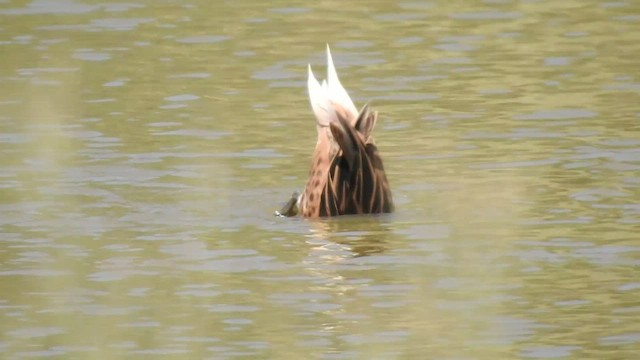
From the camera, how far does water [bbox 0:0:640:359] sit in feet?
32.2

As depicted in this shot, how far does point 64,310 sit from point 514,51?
7912mm

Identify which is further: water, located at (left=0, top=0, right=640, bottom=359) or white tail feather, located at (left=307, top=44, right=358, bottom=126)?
white tail feather, located at (left=307, top=44, right=358, bottom=126)

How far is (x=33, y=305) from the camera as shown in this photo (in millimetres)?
10344

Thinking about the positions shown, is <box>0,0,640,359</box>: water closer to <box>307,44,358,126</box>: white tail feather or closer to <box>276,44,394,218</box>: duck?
<box>276,44,394,218</box>: duck

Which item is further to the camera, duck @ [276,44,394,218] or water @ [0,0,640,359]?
duck @ [276,44,394,218]

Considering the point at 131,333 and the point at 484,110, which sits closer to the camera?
the point at 131,333

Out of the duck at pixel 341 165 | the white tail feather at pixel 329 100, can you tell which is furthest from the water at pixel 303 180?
the white tail feather at pixel 329 100

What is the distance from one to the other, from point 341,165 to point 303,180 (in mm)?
1300

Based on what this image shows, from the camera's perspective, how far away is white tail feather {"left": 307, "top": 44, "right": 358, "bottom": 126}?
12289 mm

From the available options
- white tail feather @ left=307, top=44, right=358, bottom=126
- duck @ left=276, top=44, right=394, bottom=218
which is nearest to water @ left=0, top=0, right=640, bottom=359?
duck @ left=276, top=44, right=394, bottom=218

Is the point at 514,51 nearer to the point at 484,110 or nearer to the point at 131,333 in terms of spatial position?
the point at 484,110

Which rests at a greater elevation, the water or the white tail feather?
the white tail feather

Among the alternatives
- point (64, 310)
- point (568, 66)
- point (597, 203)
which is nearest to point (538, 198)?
point (597, 203)

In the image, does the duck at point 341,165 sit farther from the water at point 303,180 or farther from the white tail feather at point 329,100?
the water at point 303,180
